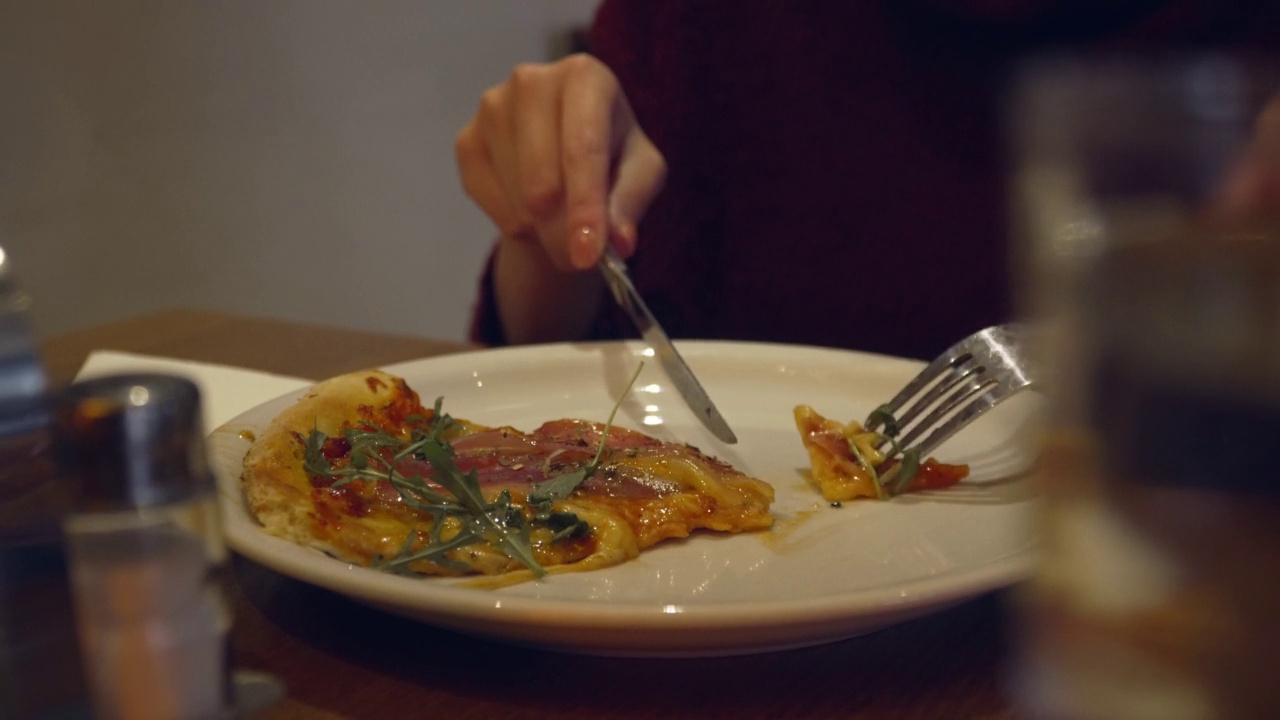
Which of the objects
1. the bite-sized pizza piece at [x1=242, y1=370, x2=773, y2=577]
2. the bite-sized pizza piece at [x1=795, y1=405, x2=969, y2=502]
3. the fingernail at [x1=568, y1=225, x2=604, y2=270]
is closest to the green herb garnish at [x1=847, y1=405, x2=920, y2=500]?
the bite-sized pizza piece at [x1=795, y1=405, x2=969, y2=502]

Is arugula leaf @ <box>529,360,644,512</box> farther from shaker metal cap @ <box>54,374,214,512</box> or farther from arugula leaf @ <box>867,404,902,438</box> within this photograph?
shaker metal cap @ <box>54,374,214,512</box>

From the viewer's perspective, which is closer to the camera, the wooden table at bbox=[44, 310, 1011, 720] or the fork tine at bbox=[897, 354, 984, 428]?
the wooden table at bbox=[44, 310, 1011, 720]

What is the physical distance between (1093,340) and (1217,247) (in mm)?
40

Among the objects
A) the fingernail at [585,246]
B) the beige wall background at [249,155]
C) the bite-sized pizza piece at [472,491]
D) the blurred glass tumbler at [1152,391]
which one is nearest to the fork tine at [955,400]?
the bite-sized pizza piece at [472,491]

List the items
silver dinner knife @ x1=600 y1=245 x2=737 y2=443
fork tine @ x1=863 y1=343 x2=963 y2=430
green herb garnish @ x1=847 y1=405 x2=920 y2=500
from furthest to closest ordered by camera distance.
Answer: silver dinner knife @ x1=600 y1=245 x2=737 y2=443 < fork tine @ x1=863 y1=343 x2=963 y2=430 < green herb garnish @ x1=847 y1=405 x2=920 y2=500

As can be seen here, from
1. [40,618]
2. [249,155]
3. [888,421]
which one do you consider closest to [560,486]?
[888,421]

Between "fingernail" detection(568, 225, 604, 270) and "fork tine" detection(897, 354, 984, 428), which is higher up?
"fingernail" detection(568, 225, 604, 270)

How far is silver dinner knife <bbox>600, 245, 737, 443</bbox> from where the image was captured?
122 cm

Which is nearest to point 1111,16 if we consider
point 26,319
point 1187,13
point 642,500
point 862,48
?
point 1187,13

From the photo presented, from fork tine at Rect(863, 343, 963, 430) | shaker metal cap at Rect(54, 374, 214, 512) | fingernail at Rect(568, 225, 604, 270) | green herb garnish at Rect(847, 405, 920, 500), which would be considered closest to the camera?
shaker metal cap at Rect(54, 374, 214, 512)

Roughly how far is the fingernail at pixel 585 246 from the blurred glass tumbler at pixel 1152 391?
1.07 metres

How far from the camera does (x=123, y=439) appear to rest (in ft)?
1.32

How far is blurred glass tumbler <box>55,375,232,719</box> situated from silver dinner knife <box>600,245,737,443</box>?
0.80 m

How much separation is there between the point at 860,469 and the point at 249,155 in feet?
9.03
